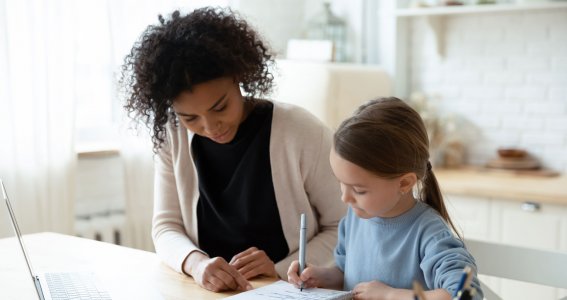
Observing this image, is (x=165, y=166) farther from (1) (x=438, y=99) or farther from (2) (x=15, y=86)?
(1) (x=438, y=99)

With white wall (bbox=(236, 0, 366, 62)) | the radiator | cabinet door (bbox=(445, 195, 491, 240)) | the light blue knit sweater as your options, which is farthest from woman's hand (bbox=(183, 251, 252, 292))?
white wall (bbox=(236, 0, 366, 62))

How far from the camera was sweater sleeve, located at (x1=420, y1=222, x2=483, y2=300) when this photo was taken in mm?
1225

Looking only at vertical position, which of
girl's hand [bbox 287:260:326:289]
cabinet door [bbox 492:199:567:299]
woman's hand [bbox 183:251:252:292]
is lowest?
cabinet door [bbox 492:199:567:299]

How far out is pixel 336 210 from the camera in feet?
6.02

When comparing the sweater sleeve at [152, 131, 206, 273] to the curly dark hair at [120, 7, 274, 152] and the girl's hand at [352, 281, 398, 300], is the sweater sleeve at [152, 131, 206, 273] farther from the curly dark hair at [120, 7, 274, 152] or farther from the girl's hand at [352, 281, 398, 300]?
the girl's hand at [352, 281, 398, 300]

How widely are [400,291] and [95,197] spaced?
6.72 ft

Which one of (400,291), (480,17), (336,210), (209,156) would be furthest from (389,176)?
(480,17)

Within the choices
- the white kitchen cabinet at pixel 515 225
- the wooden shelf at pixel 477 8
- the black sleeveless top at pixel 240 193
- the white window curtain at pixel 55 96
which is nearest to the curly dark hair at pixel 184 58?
the black sleeveless top at pixel 240 193

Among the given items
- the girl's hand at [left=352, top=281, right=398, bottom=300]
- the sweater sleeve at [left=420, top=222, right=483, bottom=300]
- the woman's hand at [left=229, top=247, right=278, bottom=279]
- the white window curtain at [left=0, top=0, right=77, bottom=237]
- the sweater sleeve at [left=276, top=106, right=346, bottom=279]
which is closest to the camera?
A: the sweater sleeve at [left=420, top=222, right=483, bottom=300]

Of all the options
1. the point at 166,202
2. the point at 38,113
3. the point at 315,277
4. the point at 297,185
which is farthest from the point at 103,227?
the point at 315,277

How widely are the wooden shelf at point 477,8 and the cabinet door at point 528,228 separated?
3.08 ft

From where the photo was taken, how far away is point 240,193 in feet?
6.16

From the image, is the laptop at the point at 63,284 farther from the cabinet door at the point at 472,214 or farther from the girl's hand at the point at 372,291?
the cabinet door at the point at 472,214

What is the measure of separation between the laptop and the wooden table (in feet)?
0.08
